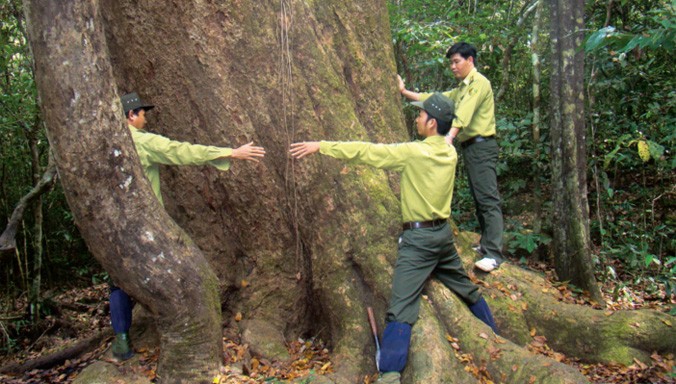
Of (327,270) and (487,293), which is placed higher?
(327,270)

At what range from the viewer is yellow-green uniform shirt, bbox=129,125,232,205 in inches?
174

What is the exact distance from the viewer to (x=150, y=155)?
4652mm

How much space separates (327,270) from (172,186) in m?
1.69

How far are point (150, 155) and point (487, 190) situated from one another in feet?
11.2

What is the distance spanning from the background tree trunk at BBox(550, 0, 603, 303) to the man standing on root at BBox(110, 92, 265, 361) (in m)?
3.68

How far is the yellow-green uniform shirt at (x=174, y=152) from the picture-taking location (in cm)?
441

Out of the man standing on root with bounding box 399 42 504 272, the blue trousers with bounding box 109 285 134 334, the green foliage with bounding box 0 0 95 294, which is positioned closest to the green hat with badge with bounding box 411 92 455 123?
the man standing on root with bounding box 399 42 504 272

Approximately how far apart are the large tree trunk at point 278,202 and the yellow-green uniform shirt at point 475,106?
0.69 m

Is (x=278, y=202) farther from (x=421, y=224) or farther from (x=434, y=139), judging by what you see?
(x=434, y=139)

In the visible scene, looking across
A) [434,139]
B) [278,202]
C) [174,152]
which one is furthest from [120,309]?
[434,139]

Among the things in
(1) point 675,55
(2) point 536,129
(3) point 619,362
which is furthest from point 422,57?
(3) point 619,362

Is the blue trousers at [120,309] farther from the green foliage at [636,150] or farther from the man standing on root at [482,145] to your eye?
the green foliage at [636,150]

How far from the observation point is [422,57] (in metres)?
11.0

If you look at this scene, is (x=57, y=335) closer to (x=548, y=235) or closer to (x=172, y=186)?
(x=172, y=186)
